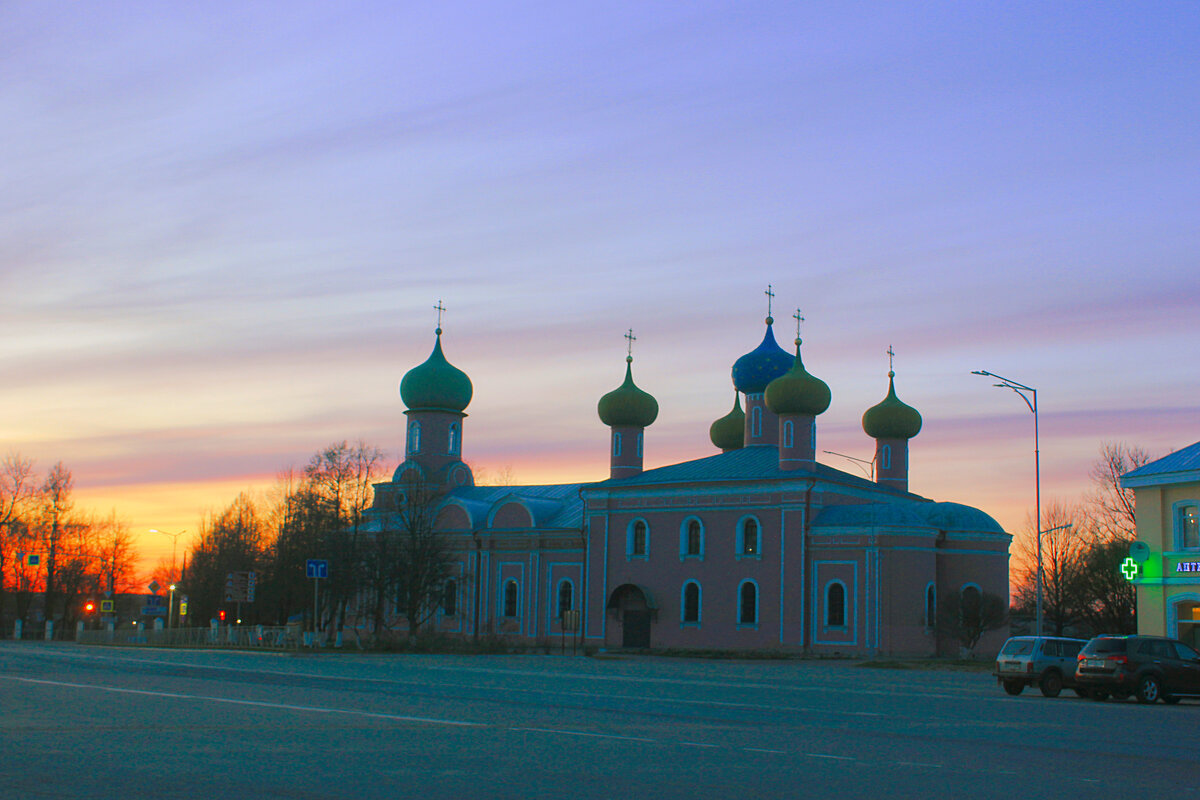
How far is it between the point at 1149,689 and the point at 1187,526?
13.1m

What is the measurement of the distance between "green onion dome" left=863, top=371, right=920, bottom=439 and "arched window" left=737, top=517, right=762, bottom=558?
9.47 m

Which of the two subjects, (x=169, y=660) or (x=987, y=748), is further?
(x=169, y=660)

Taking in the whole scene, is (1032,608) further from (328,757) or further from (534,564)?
(328,757)

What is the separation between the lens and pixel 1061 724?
17.6 metres

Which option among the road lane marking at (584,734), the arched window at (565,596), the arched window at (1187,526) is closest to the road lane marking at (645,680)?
the road lane marking at (584,734)

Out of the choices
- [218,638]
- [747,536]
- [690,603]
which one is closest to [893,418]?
[747,536]

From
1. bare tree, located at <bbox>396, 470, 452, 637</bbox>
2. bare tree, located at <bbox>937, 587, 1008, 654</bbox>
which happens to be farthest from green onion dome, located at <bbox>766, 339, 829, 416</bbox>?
bare tree, located at <bbox>396, 470, 452, 637</bbox>

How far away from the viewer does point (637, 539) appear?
55.3 metres

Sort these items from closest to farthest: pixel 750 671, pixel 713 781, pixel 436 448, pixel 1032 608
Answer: pixel 713 781, pixel 750 671, pixel 436 448, pixel 1032 608

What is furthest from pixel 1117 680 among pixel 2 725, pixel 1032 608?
pixel 1032 608

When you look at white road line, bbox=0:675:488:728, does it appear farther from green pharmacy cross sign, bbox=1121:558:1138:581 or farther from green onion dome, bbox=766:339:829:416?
green onion dome, bbox=766:339:829:416

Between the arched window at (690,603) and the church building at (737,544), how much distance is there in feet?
0.20

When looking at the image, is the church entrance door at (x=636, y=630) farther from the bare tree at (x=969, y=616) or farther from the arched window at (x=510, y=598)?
the bare tree at (x=969, y=616)

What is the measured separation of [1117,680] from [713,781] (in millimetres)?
15711
